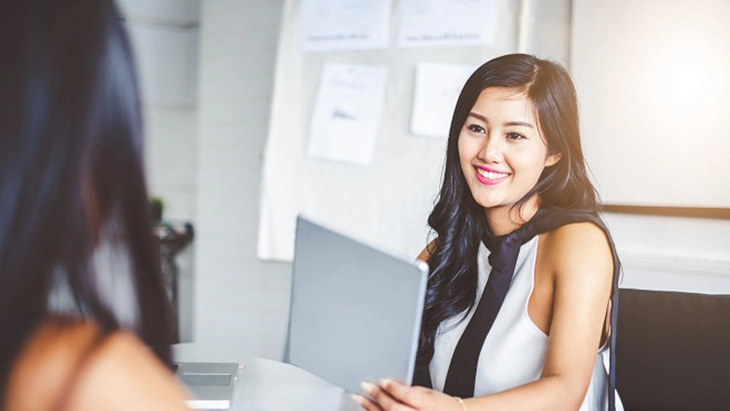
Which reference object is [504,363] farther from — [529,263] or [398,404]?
[398,404]

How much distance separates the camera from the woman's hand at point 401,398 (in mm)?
1054

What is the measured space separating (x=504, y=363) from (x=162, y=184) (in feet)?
9.74

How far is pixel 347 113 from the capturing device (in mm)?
2822

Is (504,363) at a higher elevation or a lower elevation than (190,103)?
lower

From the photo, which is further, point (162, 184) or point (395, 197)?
point (162, 184)

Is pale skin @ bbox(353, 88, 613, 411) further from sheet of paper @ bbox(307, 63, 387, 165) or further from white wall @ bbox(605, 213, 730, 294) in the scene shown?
sheet of paper @ bbox(307, 63, 387, 165)

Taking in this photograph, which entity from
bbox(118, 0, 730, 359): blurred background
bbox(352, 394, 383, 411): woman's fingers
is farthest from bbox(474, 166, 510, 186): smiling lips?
bbox(118, 0, 730, 359): blurred background

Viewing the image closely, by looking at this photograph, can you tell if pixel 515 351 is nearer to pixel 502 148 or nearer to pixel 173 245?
pixel 502 148

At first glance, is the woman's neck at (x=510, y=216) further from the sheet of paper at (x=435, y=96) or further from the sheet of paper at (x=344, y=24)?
the sheet of paper at (x=344, y=24)

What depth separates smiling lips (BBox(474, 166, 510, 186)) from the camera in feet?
4.93

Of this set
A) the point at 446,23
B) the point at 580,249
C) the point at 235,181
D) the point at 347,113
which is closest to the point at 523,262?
the point at 580,249

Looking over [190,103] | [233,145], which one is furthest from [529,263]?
[190,103]

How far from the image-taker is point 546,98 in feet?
4.82

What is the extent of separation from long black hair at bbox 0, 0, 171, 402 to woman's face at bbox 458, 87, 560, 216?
920mm
